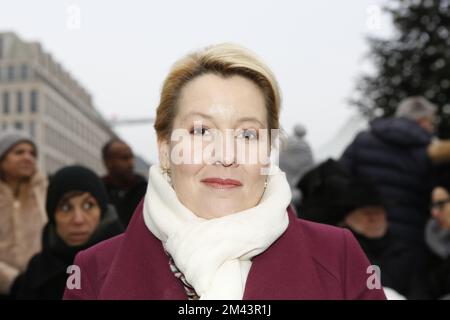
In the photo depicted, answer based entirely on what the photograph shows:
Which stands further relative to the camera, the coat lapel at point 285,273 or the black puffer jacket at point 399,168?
the black puffer jacket at point 399,168

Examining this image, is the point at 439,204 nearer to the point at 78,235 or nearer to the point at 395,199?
the point at 395,199

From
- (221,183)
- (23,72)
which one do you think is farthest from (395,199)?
(23,72)

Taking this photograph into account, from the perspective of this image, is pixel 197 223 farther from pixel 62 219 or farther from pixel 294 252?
pixel 62 219

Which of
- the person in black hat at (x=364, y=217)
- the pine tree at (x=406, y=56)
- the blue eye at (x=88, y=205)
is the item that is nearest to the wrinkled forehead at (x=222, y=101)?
the blue eye at (x=88, y=205)

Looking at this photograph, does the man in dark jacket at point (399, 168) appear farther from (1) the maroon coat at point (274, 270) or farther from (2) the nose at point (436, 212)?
(1) the maroon coat at point (274, 270)

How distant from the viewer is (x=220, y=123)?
1.61 metres

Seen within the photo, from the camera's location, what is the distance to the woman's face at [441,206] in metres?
3.86

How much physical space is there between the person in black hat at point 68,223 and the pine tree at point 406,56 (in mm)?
13141

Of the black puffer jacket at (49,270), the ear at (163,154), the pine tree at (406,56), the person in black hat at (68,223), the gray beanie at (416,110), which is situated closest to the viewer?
the ear at (163,154)

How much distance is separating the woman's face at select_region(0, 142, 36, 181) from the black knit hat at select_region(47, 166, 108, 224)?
103cm

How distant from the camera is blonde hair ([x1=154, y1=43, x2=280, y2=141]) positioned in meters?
1.67

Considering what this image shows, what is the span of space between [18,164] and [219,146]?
251 centimetres

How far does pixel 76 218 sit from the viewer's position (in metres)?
2.74

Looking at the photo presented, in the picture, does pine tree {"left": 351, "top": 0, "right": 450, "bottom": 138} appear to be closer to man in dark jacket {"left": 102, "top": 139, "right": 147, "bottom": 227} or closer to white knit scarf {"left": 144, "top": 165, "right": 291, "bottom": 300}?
man in dark jacket {"left": 102, "top": 139, "right": 147, "bottom": 227}
